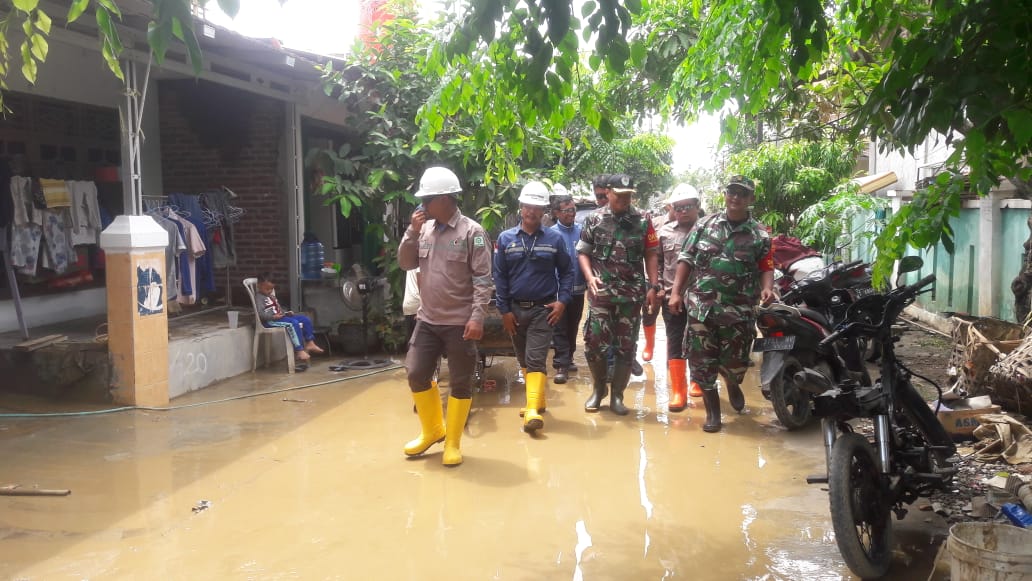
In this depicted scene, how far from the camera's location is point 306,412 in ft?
24.4

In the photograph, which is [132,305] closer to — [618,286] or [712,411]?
[618,286]

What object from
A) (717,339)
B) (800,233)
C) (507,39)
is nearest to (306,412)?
(717,339)

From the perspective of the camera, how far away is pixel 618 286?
Result: 6.97m

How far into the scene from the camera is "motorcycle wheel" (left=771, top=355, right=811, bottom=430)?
20.5 ft

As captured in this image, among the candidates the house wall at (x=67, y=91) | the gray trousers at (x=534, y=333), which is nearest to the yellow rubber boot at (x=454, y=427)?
the gray trousers at (x=534, y=333)

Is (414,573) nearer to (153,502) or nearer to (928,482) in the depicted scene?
(153,502)

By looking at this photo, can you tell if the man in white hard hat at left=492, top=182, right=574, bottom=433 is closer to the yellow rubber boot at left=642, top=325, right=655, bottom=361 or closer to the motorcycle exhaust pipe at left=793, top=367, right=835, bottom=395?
the yellow rubber boot at left=642, top=325, right=655, bottom=361

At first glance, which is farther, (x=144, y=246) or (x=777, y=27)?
(x=144, y=246)

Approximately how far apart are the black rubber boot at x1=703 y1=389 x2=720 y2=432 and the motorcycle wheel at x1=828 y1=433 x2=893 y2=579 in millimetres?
2492

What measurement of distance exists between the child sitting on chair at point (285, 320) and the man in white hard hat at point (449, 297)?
3.79 meters

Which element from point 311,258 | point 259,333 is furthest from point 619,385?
point 311,258

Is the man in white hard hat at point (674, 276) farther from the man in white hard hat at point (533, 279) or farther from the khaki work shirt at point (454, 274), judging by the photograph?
the khaki work shirt at point (454, 274)

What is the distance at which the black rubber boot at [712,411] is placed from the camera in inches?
262

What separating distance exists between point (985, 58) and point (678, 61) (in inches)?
238
